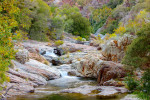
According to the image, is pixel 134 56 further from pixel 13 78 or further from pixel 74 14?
pixel 74 14

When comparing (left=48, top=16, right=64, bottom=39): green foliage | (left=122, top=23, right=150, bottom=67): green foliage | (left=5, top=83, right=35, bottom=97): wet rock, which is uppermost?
(left=48, top=16, right=64, bottom=39): green foliage

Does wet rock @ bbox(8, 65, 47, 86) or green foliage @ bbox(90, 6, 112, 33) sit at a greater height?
green foliage @ bbox(90, 6, 112, 33)

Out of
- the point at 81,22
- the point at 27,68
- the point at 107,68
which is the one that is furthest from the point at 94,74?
the point at 81,22

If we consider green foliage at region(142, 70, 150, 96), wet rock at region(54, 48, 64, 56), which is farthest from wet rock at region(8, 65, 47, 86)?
wet rock at region(54, 48, 64, 56)

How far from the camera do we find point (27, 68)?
618 inches

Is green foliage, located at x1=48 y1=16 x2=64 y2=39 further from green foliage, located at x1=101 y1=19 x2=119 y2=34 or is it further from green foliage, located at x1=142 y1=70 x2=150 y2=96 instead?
green foliage, located at x1=142 y1=70 x2=150 y2=96

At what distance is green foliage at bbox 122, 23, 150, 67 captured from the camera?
9.02 meters

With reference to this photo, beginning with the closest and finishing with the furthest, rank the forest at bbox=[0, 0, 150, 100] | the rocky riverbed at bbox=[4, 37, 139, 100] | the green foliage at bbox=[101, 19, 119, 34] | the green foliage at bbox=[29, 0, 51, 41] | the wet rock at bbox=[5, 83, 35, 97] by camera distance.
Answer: the forest at bbox=[0, 0, 150, 100]
the rocky riverbed at bbox=[4, 37, 139, 100]
the wet rock at bbox=[5, 83, 35, 97]
the green foliage at bbox=[29, 0, 51, 41]
the green foliage at bbox=[101, 19, 119, 34]

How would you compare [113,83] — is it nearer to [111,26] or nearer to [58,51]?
[58,51]

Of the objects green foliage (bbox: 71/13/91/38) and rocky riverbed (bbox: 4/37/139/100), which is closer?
rocky riverbed (bbox: 4/37/139/100)

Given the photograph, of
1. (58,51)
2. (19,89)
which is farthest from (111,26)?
(19,89)

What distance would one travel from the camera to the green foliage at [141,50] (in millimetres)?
9016

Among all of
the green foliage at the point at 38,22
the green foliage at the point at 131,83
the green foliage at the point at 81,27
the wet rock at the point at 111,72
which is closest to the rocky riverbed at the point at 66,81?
the wet rock at the point at 111,72

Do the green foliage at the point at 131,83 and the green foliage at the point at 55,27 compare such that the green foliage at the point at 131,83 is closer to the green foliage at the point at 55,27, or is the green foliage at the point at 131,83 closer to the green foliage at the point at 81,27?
the green foliage at the point at 55,27
